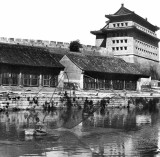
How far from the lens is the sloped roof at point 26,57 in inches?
1375

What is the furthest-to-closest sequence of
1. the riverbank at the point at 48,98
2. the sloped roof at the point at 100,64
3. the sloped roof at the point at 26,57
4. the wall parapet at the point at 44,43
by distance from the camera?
1. the wall parapet at the point at 44,43
2. the sloped roof at the point at 100,64
3. the sloped roof at the point at 26,57
4. the riverbank at the point at 48,98

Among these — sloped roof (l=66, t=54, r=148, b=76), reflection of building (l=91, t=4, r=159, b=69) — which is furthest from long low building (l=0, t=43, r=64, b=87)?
reflection of building (l=91, t=4, r=159, b=69)

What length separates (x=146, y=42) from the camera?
66.6 metres

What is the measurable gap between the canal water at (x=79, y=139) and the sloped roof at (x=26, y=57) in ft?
36.4

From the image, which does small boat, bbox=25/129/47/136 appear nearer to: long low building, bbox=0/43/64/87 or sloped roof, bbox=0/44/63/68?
long low building, bbox=0/43/64/87

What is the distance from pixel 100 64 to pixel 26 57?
434 inches

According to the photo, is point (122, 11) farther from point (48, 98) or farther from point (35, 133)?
point (35, 133)

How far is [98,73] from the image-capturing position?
42375 millimetres

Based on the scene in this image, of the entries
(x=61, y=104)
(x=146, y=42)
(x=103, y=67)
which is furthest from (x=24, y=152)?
(x=146, y=42)

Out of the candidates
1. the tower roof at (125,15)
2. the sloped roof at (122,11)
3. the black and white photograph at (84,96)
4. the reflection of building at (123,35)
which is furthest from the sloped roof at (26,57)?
the sloped roof at (122,11)

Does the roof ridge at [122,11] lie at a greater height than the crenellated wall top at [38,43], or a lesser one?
greater

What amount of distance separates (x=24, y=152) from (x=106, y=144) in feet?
13.3

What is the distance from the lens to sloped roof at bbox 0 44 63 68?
3494 cm

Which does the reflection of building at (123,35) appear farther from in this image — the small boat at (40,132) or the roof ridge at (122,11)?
the small boat at (40,132)
